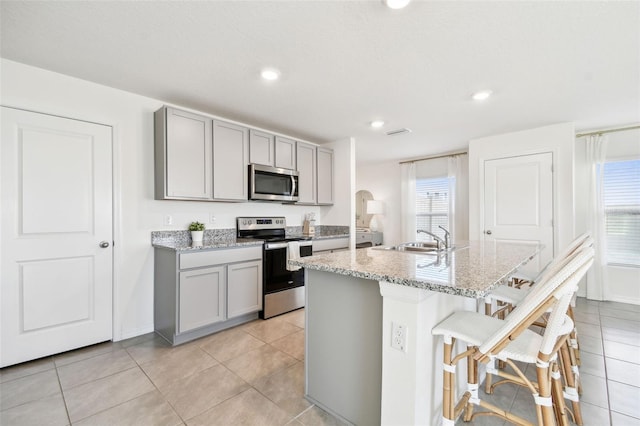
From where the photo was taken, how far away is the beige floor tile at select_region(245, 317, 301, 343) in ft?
9.02

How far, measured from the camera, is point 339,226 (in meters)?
4.41

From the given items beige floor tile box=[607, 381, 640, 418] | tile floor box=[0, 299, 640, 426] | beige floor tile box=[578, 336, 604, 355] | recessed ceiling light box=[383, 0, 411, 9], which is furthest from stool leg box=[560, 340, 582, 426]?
recessed ceiling light box=[383, 0, 411, 9]

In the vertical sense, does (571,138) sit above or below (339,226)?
above

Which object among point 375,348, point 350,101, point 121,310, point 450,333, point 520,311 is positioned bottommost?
point 121,310

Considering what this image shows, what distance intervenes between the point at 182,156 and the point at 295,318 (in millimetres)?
2088

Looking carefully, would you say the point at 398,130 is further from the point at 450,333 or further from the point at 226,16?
the point at 450,333

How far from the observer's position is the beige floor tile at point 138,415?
5.24ft

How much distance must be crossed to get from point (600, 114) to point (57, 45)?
5161 millimetres

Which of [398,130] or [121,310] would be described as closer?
[121,310]

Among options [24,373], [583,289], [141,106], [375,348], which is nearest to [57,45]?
[141,106]

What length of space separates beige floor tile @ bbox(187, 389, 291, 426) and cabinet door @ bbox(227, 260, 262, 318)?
3.86 ft

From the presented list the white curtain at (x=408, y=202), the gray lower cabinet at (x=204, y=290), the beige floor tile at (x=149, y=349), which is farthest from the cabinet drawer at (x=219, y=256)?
the white curtain at (x=408, y=202)

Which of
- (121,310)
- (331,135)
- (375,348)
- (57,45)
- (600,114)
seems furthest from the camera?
(331,135)

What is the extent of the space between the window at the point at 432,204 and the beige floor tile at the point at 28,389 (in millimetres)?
5217
